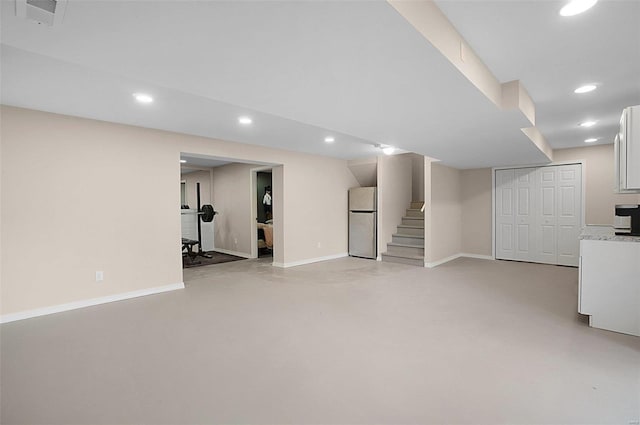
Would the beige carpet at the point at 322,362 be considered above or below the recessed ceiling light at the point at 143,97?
below

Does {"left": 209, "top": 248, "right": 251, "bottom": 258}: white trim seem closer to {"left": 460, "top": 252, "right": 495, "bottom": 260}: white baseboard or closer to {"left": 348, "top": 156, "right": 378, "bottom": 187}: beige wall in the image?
{"left": 348, "top": 156, "right": 378, "bottom": 187}: beige wall

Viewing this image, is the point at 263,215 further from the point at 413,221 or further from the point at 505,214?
the point at 505,214

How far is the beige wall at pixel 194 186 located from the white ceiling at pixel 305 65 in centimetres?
459

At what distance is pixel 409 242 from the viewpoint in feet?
22.5

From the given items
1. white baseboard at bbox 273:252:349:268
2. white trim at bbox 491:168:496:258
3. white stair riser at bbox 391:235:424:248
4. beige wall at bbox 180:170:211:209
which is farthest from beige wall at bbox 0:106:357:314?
white trim at bbox 491:168:496:258

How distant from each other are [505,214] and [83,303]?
25.0 ft

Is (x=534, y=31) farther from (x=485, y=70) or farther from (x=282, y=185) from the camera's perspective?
(x=282, y=185)

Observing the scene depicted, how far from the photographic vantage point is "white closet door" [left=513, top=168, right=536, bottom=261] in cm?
643

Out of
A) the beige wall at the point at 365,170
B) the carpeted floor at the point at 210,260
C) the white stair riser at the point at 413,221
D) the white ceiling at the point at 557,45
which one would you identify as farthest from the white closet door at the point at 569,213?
the carpeted floor at the point at 210,260

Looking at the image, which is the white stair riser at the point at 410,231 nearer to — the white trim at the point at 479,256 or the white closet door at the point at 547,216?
the white trim at the point at 479,256

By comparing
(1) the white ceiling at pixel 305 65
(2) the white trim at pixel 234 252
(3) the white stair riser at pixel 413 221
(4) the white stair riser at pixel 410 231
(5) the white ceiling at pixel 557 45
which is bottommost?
(2) the white trim at pixel 234 252

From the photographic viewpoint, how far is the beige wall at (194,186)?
8.55 m

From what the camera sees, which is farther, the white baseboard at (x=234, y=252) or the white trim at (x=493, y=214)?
the white baseboard at (x=234, y=252)

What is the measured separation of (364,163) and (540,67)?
461cm
